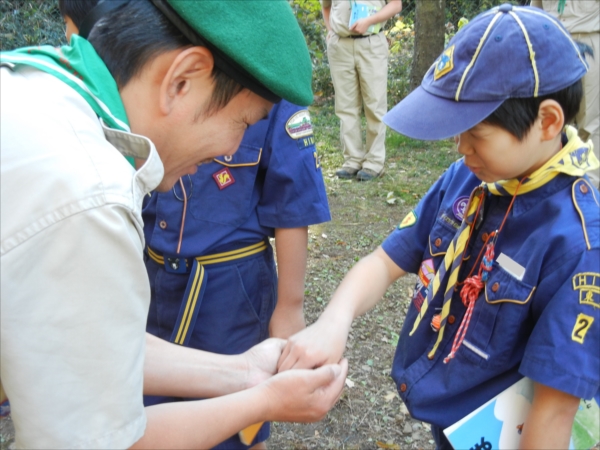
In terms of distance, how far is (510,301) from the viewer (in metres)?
1.49

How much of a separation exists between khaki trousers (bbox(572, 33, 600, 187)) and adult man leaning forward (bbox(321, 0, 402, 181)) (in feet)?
6.02

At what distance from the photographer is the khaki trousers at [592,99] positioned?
474 centimetres

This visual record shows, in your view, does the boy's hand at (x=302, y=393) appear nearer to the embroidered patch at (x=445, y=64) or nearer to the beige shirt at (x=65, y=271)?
the beige shirt at (x=65, y=271)

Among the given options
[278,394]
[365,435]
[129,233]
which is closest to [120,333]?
[129,233]

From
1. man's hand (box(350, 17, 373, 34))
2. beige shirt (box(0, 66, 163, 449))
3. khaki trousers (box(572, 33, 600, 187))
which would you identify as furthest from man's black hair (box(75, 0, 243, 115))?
man's hand (box(350, 17, 373, 34))

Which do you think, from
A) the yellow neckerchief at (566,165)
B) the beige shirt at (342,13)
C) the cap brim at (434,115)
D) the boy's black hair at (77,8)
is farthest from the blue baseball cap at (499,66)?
the beige shirt at (342,13)

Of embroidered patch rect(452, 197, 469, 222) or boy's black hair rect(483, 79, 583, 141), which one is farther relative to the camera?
embroidered patch rect(452, 197, 469, 222)

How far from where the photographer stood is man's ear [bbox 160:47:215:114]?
119cm

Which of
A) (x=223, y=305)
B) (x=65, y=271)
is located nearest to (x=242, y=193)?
(x=223, y=305)

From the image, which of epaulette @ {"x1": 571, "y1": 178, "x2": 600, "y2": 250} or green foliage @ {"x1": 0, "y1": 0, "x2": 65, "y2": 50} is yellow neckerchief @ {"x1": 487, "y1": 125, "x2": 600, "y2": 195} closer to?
epaulette @ {"x1": 571, "y1": 178, "x2": 600, "y2": 250}

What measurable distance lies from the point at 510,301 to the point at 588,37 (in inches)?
162

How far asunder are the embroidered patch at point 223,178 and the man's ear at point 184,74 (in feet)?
2.36

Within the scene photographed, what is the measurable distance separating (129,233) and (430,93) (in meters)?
0.96

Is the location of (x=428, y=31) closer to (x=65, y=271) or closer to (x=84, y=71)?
(x=84, y=71)
